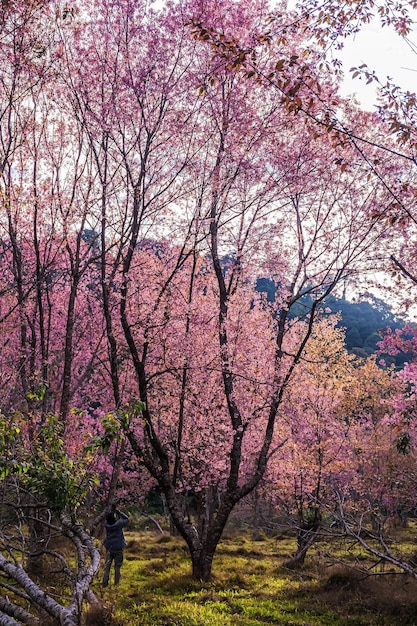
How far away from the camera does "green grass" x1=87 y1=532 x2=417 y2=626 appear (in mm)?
10047

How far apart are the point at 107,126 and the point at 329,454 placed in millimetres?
14126

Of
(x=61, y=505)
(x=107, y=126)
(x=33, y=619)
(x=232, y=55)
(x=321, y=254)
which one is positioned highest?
(x=107, y=126)

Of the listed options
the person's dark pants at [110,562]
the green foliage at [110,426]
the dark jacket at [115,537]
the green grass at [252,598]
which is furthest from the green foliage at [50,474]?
the person's dark pants at [110,562]

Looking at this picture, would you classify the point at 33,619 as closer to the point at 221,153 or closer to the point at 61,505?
the point at 61,505

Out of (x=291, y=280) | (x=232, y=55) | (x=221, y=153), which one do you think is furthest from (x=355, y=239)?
(x=232, y=55)

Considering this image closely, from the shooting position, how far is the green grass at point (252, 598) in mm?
10047

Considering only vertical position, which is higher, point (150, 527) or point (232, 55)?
point (232, 55)

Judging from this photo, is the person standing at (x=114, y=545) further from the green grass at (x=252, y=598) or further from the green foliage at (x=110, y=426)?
the green foliage at (x=110, y=426)

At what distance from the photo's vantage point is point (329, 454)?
20.2 meters

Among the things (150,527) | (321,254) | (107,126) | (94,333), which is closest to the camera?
(107,126)

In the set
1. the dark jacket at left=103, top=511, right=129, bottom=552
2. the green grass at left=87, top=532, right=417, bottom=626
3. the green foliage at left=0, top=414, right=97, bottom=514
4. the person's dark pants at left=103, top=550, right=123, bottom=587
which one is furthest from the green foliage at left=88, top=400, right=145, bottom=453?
the person's dark pants at left=103, top=550, right=123, bottom=587

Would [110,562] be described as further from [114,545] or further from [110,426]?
[110,426]

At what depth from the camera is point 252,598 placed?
12.5 metres

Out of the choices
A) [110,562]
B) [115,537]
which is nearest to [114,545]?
[115,537]
